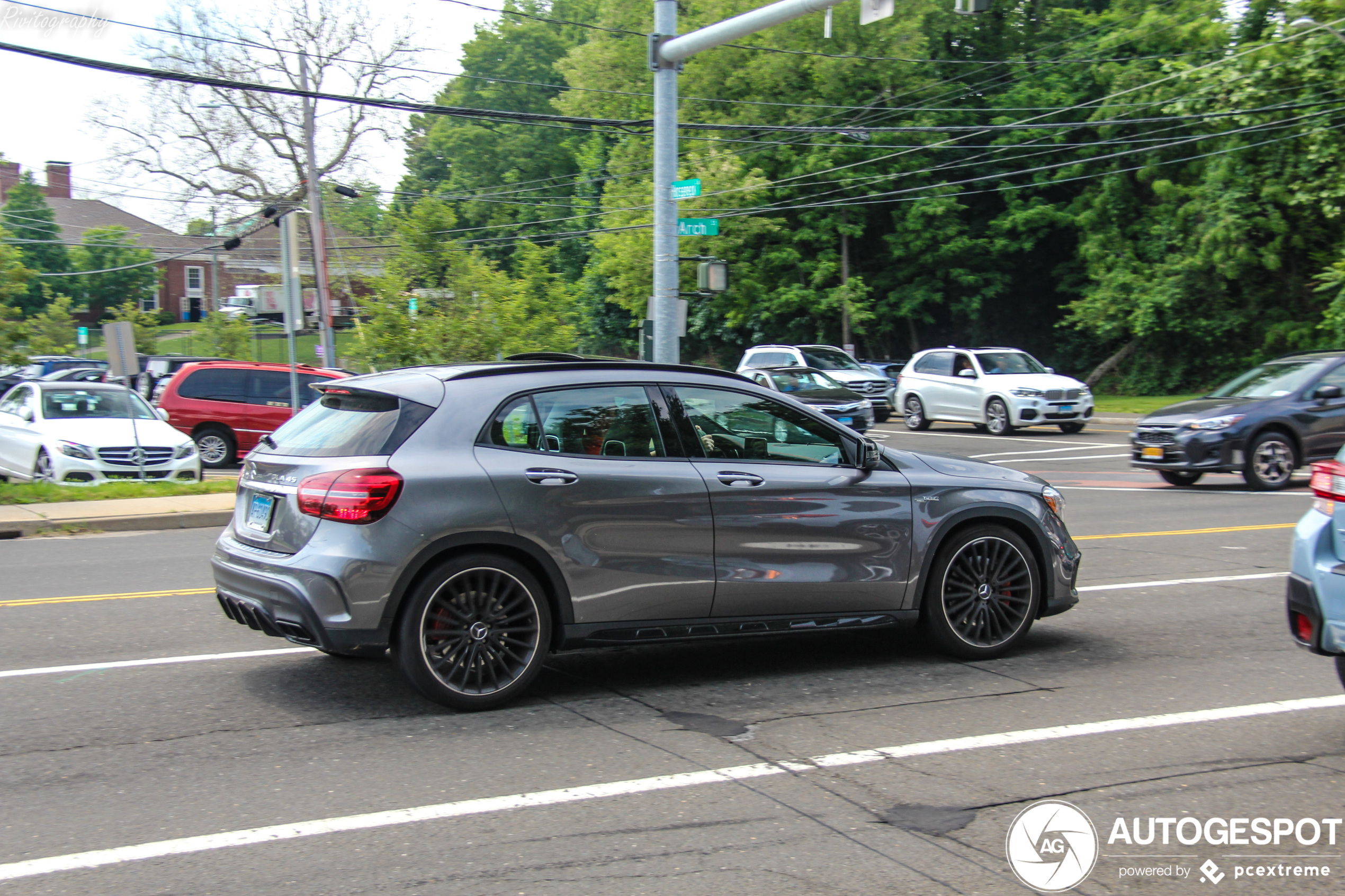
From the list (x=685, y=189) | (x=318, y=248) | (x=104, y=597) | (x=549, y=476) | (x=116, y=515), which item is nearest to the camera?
(x=549, y=476)

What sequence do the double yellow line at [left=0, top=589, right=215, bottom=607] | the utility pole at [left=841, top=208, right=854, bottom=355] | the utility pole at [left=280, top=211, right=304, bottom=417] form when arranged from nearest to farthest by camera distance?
the double yellow line at [left=0, top=589, right=215, bottom=607] < the utility pole at [left=280, top=211, right=304, bottom=417] < the utility pole at [left=841, top=208, right=854, bottom=355]

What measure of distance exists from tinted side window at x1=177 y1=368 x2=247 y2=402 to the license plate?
60.4 feet

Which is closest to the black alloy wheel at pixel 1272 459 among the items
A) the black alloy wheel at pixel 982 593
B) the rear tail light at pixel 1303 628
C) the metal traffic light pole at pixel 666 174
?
the metal traffic light pole at pixel 666 174

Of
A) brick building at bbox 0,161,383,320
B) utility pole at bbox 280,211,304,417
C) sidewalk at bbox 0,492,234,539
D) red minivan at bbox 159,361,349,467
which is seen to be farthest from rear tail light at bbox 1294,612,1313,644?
brick building at bbox 0,161,383,320

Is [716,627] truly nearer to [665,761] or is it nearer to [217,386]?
[665,761]

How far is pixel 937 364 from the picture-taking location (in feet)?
95.2

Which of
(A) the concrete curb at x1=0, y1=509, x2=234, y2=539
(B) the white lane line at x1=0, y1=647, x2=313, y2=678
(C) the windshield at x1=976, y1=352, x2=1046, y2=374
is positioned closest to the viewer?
(B) the white lane line at x1=0, y1=647, x2=313, y2=678

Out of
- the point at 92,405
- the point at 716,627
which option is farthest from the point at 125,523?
the point at 716,627

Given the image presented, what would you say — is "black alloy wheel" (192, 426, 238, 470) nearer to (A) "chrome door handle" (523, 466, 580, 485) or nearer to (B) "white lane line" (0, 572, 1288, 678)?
(B) "white lane line" (0, 572, 1288, 678)

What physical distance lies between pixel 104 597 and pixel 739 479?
17.2ft

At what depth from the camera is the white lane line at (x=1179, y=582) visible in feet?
30.3

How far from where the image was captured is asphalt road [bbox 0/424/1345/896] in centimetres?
408

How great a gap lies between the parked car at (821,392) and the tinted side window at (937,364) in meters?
2.44

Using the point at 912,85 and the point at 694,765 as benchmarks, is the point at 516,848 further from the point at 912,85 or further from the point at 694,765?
the point at 912,85
